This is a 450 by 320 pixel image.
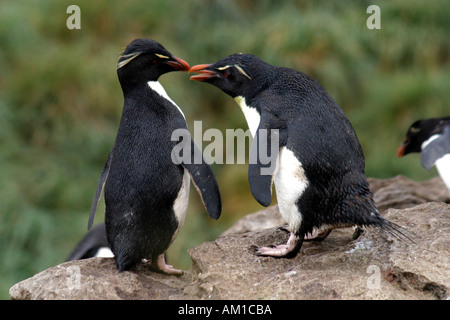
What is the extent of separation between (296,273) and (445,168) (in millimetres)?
2171

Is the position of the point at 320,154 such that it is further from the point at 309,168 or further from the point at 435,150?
the point at 435,150

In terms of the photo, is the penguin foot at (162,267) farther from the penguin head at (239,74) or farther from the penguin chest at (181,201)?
the penguin head at (239,74)

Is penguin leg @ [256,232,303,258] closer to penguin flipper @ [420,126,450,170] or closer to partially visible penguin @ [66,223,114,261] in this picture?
partially visible penguin @ [66,223,114,261]

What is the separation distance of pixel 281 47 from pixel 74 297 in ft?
16.5

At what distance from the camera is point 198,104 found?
7.23 m

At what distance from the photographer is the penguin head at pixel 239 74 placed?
2820 mm

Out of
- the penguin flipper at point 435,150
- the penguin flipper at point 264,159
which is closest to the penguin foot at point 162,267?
the penguin flipper at point 264,159

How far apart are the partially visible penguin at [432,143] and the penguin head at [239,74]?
1.89 meters

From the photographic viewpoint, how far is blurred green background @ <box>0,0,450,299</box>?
574cm

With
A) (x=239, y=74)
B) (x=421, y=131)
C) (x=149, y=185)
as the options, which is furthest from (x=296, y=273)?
(x=421, y=131)

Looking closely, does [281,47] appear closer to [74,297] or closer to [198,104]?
[198,104]
